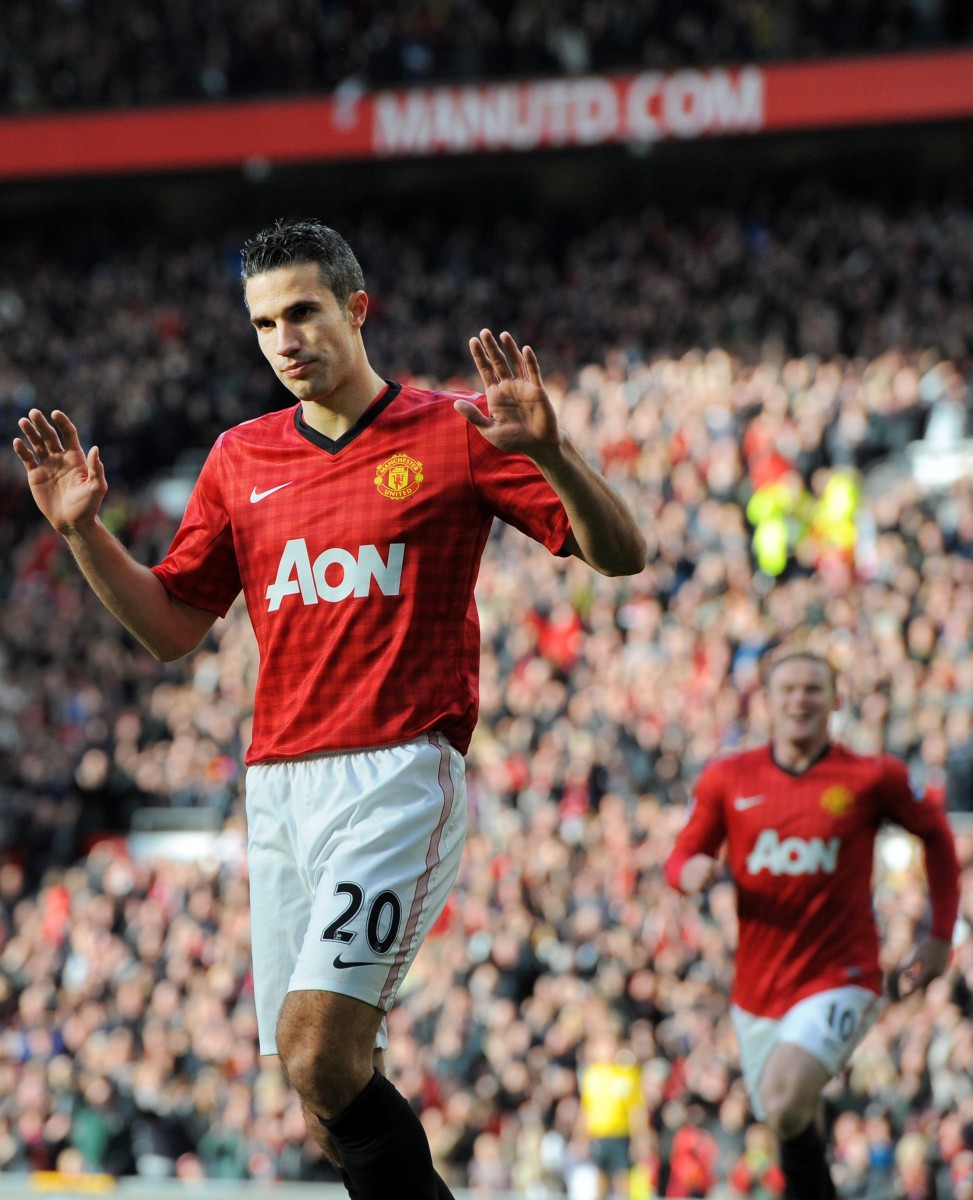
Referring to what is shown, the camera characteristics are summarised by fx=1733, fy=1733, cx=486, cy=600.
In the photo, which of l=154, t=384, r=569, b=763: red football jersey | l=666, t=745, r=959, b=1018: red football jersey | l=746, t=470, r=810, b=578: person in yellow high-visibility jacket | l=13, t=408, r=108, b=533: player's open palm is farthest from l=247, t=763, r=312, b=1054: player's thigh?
l=746, t=470, r=810, b=578: person in yellow high-visibility jacket

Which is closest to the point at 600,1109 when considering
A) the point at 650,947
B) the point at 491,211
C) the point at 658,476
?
the point at 650,947

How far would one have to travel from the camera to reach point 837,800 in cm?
662

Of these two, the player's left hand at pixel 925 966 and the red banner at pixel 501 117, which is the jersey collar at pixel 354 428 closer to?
the player's left hand at pixel 925 966

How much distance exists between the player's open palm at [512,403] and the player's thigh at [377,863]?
2.52 ft

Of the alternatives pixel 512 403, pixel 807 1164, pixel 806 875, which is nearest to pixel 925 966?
pixel 806 875

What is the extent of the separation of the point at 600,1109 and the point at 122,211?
21.2 metres

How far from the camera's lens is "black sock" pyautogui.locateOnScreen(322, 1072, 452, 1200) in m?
3.78

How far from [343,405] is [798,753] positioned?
10.4ft

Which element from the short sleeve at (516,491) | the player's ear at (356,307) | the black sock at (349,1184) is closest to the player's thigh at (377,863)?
the black sock at (349,1184)

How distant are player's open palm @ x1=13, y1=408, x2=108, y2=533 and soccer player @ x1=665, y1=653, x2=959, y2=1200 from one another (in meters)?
2.88

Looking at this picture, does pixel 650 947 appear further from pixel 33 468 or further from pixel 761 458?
pixel 33 468

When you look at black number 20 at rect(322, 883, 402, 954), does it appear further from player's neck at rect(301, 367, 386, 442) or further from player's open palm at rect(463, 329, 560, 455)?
player's neck at rect(301, 367, 386, 442)

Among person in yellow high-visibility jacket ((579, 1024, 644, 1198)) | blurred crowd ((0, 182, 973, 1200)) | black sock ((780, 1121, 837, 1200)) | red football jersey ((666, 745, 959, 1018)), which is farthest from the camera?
blurred crowd ((0, 182, 973, 1200))

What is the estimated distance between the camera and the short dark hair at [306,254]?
4062 mm
